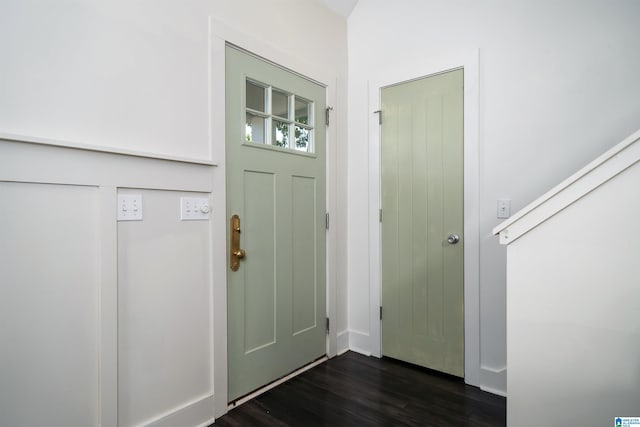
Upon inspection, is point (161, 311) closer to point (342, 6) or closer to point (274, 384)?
point (274, 384)

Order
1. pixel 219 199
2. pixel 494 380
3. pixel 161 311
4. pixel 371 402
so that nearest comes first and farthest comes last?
pixel 161 311 < pixel 219 199 < pixel 371 402 < pixel 494 380

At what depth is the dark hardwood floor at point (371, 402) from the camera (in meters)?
1.83

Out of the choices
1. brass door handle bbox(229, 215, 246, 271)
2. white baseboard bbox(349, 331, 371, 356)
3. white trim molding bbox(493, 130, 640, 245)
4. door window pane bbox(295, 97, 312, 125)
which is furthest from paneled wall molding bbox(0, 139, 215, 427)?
white trim molding bbox(493, 130, 640, 245)

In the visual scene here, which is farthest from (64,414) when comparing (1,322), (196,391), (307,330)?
(307,330)

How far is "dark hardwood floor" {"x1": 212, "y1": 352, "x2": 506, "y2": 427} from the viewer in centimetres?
183

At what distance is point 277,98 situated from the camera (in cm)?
229

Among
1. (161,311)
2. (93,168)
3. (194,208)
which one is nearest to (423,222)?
(194,208)

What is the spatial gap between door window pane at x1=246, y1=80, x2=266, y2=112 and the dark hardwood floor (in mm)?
1838

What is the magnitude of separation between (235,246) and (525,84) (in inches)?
79.9

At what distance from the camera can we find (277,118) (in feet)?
7.39

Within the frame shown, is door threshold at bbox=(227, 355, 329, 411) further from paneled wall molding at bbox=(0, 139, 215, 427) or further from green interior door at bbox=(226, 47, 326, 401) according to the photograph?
paneled wall molding at bbox=(0, 139, 215, 427)

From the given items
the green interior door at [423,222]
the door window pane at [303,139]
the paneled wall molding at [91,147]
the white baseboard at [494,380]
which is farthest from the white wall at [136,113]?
the white baseboard at [494,380]

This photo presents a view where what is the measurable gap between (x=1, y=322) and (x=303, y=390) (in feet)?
5.22

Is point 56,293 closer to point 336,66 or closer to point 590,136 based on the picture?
point 336,66
